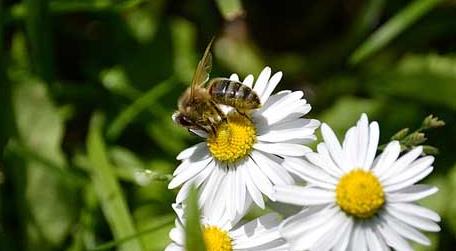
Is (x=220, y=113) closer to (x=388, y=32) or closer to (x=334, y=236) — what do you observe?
(x=334, y=236)

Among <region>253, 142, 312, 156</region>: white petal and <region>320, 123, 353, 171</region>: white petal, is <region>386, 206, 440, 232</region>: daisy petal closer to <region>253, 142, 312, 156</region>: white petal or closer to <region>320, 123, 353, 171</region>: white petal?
<region>320, 123, 353, 171</region>: white petal

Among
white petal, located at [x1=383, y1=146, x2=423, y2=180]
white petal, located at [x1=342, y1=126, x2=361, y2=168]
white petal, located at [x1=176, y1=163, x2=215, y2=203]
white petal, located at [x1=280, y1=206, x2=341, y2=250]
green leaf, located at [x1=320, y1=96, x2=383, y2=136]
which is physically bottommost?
white petal, located at [x1=280, y1=206, x2=341, y2=250]

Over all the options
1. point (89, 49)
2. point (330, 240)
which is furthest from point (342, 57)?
point (330, 240)

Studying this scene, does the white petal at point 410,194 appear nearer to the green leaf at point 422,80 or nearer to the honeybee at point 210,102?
the honeybee at point 210,102

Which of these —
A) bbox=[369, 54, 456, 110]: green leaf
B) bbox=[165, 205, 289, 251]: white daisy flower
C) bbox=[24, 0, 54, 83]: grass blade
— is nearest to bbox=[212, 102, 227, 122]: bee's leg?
bbox=[165, 205, 289, 251]: white daisy flower

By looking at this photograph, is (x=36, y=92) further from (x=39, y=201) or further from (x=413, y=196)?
(x=413, y=196)
